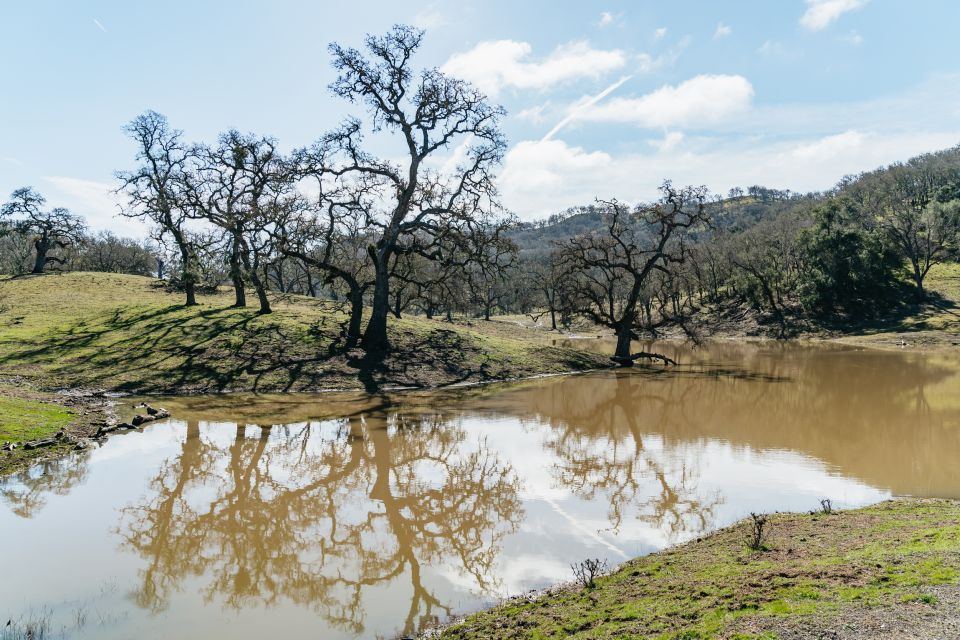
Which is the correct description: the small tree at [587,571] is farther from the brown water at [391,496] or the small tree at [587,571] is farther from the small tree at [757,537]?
the small tree at [757,537]

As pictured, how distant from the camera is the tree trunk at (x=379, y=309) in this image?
93.1 feet

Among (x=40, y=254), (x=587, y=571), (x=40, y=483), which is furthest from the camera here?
(x=40, y=254)

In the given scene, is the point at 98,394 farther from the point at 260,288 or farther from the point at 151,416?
the point at 260,288

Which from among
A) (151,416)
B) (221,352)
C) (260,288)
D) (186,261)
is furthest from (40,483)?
(186,261)

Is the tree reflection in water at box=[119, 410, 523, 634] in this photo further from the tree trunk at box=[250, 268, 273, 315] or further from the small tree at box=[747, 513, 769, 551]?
the tree trunk at box=[250, 268, 273, 315]

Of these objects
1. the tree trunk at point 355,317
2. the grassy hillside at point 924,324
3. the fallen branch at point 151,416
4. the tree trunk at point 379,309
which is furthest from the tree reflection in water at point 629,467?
the grassy hillside at point 924,324

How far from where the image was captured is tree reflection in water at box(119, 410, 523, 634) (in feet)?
26.0

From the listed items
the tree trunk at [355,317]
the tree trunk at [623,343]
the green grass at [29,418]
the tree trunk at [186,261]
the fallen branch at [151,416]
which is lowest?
the fallen branch at [151,416]

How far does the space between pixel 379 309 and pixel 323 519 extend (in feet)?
62.2

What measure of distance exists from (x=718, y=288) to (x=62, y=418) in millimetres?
79847

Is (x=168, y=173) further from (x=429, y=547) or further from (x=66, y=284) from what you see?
(x=429, y=547)

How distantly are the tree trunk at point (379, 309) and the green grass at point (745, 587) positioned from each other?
21.8 metres

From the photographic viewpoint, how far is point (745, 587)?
655 centimetres

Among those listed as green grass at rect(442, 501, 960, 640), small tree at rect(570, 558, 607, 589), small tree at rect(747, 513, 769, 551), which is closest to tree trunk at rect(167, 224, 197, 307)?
small tree at rect(570, 558, 607, 589)
